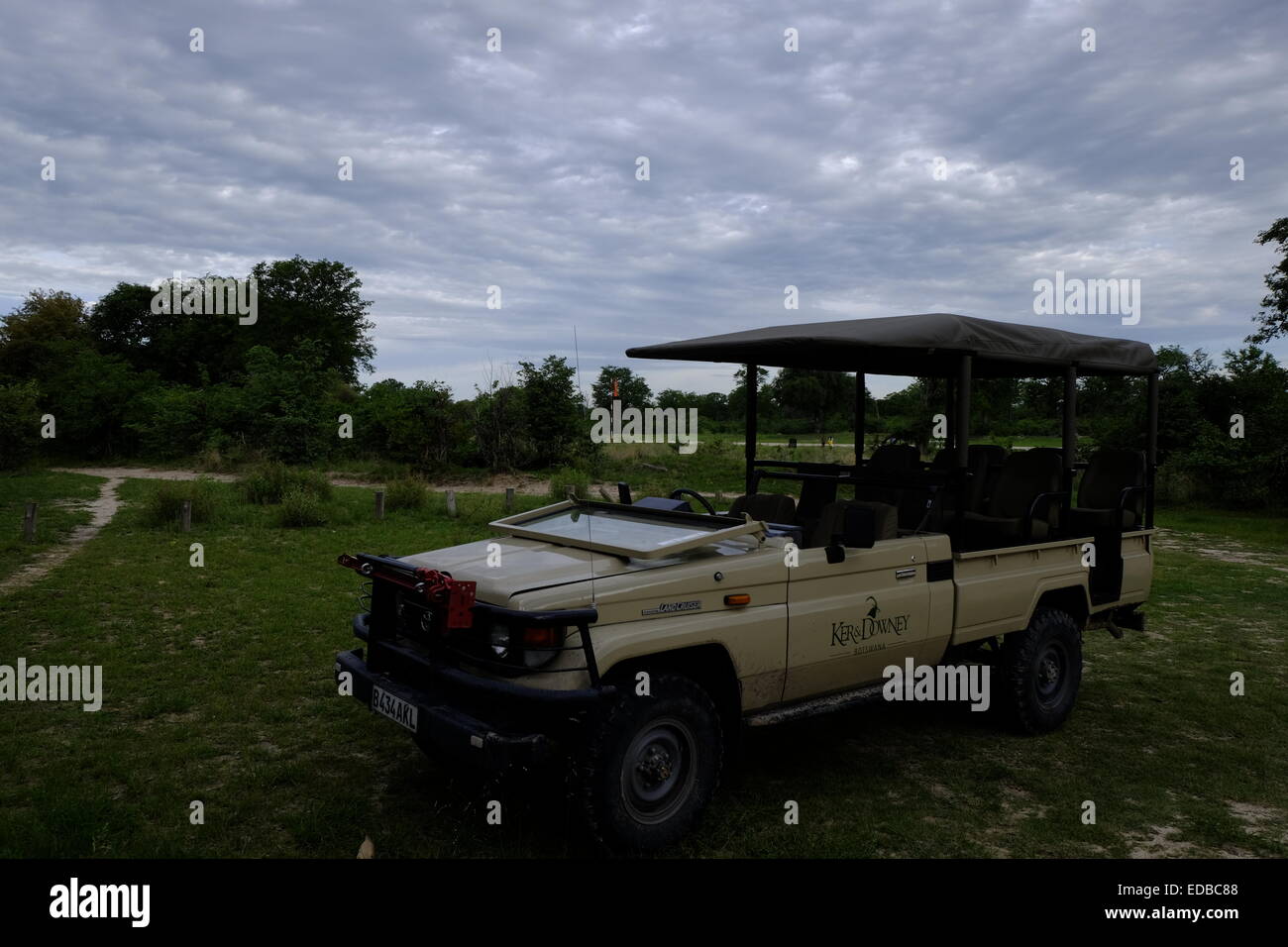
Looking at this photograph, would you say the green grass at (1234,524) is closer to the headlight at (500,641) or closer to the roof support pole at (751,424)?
the roof support pole at (751,424)

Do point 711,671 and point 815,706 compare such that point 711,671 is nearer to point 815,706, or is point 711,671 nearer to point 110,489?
point 815,706

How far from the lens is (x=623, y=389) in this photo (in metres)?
34.5

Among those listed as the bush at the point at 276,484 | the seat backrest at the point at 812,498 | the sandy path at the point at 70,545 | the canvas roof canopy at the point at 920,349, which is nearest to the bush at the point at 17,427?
the sandy path at the point at 70,545

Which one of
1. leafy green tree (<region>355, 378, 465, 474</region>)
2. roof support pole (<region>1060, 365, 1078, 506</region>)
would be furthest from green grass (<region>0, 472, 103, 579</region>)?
roof support pole (<region>1060, 365, 1078, 506</region>)

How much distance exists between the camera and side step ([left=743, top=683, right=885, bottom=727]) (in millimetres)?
4496

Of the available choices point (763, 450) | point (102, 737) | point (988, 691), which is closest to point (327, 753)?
point (102, 737)

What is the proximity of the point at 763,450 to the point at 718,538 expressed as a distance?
1226 inches

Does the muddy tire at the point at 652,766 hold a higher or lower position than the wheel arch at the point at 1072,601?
lower

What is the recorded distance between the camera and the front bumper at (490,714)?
3.74 m

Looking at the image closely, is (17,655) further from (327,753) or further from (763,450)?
(763,450)

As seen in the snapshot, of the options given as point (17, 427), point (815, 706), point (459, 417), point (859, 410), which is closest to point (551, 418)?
point (459, 417)

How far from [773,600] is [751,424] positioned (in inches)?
123

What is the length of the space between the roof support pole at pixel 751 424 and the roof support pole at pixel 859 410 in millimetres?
1153

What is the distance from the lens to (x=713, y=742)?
14.1 ft
